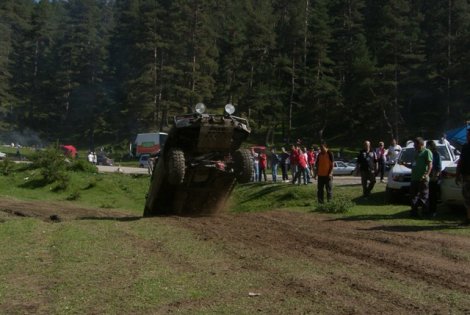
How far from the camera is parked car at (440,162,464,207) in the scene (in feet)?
41.4

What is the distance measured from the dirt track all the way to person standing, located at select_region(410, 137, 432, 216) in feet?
4.94

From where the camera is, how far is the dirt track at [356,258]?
18.7 ft

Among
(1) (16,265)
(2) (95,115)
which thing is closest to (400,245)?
(1) (16,265)

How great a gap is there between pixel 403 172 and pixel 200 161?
18.5 feet

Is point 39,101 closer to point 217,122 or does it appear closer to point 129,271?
point 217,122

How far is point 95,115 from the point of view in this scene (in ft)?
243

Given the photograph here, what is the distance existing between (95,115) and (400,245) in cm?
6903

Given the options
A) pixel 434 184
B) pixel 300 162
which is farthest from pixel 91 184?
pixel 434 184

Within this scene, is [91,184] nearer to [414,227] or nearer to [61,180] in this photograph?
[61,180]

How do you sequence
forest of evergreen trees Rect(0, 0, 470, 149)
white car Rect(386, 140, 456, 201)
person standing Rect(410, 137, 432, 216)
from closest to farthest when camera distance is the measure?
person standing Rect(410, 137, 432, 216) → white car Rect(386, 140, 456, 201) → forest of evergreen trees Rect(0, 0, 470, 149)

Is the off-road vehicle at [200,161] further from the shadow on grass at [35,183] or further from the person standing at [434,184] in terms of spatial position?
the shadow on grass at [35,183]

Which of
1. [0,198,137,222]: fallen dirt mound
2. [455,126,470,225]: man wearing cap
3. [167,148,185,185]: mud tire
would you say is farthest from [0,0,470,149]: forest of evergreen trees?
[455,126,470,225]: man wearing cap

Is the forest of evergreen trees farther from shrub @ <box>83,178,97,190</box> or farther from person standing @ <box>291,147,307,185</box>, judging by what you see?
person standing @ <box>291,147,307,185</box>

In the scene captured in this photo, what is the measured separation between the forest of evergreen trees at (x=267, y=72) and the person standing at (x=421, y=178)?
31.7 meters
